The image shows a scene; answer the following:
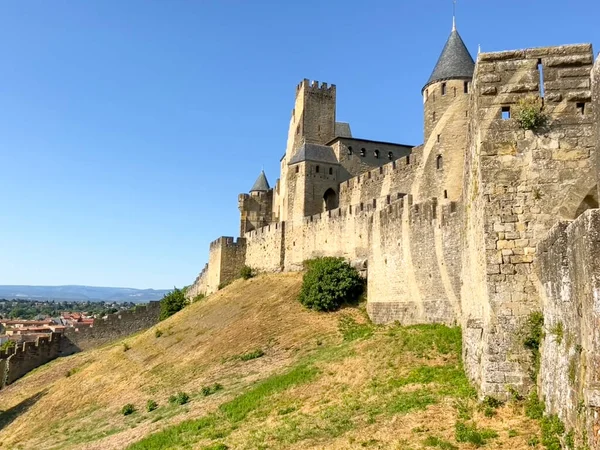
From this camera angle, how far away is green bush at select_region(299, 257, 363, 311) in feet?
92.3

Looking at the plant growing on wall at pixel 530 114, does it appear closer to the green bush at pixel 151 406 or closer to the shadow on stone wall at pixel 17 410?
the green bush at pixel 151 406

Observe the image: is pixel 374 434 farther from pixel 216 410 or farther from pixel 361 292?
pixel 361 292

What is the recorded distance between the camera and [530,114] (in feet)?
36.1

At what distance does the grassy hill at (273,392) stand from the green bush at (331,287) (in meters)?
0.86

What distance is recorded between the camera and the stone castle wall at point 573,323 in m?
6.59

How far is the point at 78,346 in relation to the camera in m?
49.1

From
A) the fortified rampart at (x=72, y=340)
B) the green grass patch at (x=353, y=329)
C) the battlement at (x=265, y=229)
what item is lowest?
the fortified rampart at (x=72, y=340)

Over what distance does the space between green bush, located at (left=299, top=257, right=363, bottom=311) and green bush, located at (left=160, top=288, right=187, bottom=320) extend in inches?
1039

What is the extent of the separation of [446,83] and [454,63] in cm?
140

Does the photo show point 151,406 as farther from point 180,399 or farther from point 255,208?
point 255,208

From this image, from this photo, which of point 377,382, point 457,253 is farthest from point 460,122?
point 377,382

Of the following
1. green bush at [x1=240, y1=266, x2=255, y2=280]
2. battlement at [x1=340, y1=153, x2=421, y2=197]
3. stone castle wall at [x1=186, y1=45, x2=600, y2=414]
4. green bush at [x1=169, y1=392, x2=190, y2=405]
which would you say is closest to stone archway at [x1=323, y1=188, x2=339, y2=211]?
battlement at [x1=340, y1=153, x2=421, y2=197]

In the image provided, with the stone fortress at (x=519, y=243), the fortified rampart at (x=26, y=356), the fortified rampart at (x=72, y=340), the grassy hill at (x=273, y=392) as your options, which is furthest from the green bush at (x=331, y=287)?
the fortified rampart at (x=72, y=340)

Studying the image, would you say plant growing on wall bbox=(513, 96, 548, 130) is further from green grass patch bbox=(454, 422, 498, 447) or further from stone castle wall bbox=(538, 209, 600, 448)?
green grass patch bbox=(454, 422, 498, 447)
